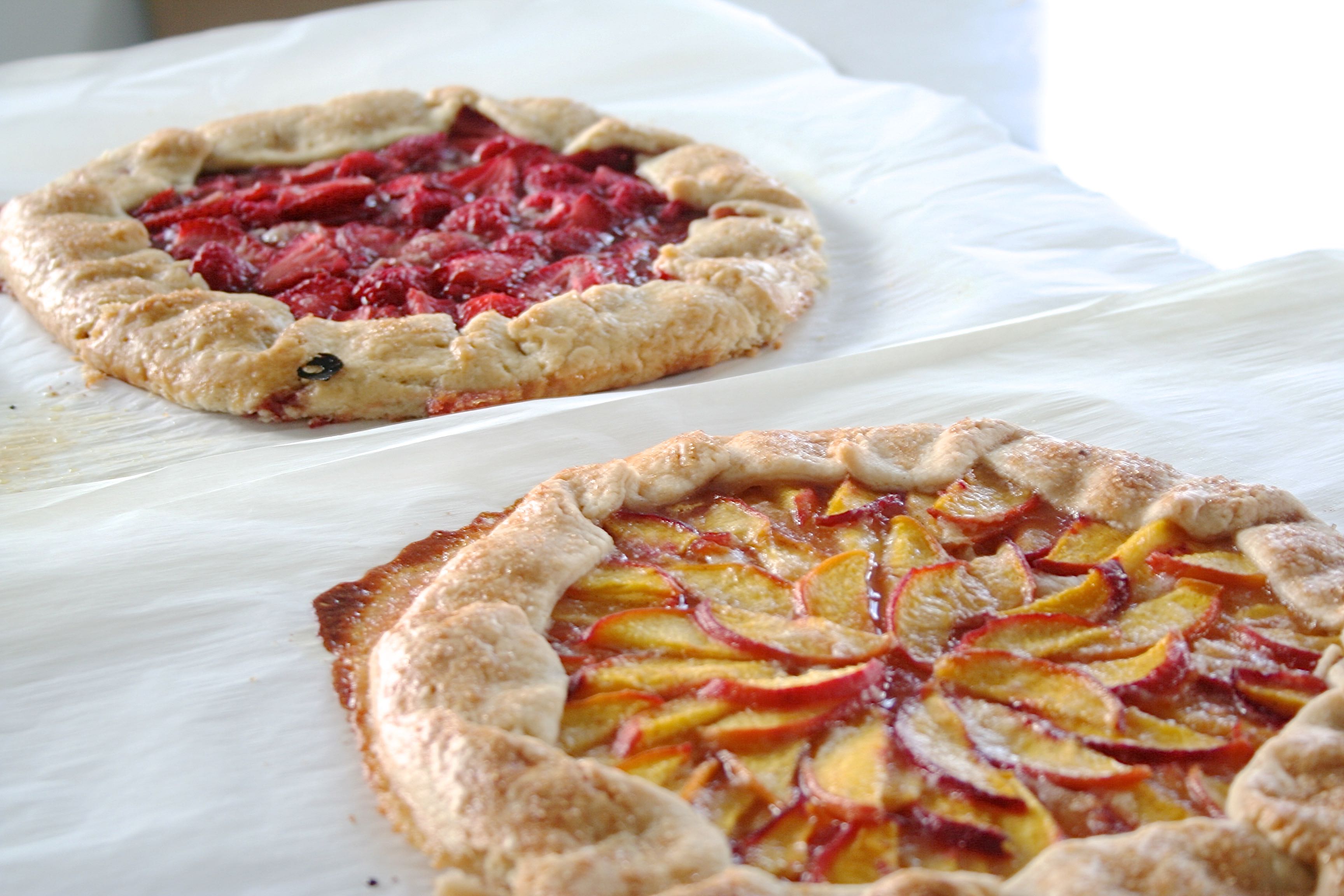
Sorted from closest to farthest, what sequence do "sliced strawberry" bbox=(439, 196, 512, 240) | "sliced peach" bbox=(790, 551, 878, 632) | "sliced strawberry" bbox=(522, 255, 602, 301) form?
"sliced peach" bbox=(790, 551, 878, 632) < "sliced strawberry" bbox=(522, 255, 602, 301) < "sliced strawberry" bbox=(439, 196, 512, 240)

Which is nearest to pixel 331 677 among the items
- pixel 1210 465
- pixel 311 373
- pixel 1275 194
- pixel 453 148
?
pixel 311 373

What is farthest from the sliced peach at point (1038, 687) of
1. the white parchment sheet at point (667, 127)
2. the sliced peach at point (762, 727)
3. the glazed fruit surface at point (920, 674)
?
the white parchment sheet at point (667, 127)

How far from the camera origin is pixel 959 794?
5.08 ft

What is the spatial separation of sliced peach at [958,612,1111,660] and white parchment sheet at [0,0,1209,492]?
1382mm

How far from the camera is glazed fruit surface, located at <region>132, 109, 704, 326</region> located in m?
3.40

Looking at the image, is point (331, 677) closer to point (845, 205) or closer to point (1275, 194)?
point (845, 205)

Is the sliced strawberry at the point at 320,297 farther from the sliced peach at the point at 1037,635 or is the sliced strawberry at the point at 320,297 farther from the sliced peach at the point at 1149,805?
the sliced peach at the point at 1149,805

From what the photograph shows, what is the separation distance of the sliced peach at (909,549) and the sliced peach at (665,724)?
1.50 ft

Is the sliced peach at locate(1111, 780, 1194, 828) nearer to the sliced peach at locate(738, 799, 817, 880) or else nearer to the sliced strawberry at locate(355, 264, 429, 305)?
the sliced peach at locate(738, 799, 817, 880)

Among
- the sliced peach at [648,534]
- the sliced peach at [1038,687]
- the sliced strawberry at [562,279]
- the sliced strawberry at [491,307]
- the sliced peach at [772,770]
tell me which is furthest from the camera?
the sliced strawberry at [562,279]

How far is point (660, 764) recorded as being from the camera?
1615 millimetres

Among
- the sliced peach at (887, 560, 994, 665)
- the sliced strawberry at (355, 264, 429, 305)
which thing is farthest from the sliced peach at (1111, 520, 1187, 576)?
the sliced strawberry at (355, 264, 429, 305)

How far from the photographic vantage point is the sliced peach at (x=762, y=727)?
64.5 inches

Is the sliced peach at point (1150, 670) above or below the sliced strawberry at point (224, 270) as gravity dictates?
below
